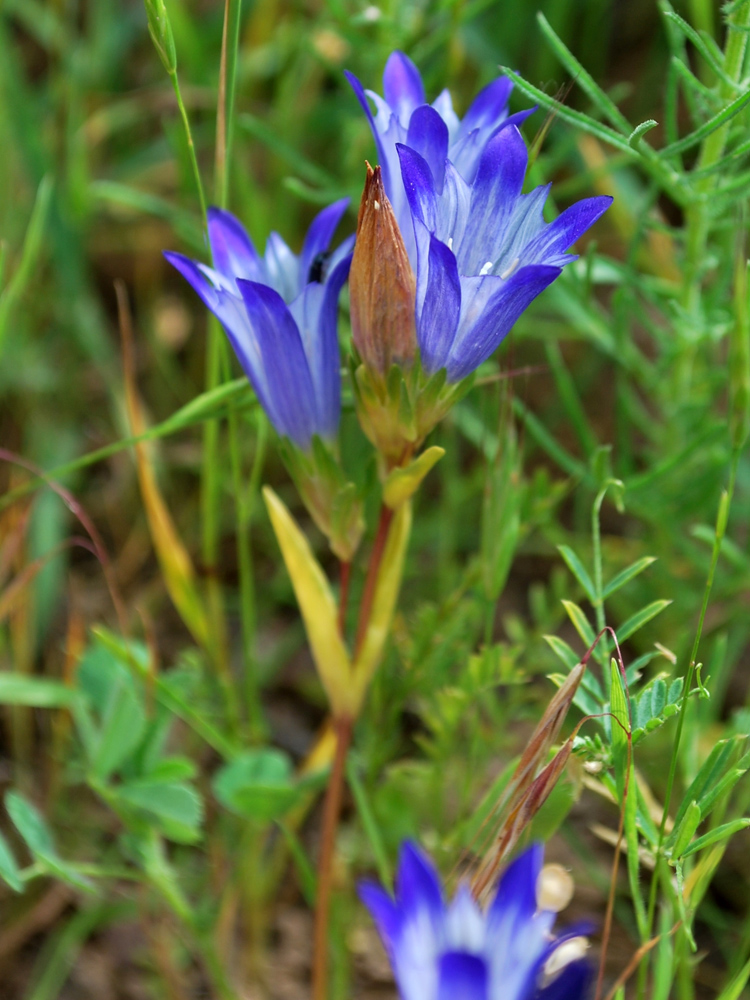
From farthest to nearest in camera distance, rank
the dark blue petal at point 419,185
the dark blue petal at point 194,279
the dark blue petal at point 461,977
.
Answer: the dark blue petal at point 194,279, the dark blue petal at point 419,185, the dark blue petal at point 461,977

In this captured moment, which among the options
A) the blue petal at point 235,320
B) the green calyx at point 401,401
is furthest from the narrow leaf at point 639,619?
the blue petal at point 235,320

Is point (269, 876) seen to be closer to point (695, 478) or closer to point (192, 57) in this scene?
point (695, 478)

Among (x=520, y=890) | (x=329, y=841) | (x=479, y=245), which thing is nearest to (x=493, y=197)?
(x=479, y=245)

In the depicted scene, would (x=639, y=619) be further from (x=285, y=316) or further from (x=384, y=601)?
(x=285, y=316)

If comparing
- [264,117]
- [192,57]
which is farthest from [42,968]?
[264,117]

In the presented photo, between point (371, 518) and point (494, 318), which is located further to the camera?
point (371, 518)

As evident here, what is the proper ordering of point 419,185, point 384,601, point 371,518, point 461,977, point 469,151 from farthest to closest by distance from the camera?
point 371,518, point 384,601, point 469,151, point 419,185, point 461,977

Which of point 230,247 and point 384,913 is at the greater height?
point 230,247

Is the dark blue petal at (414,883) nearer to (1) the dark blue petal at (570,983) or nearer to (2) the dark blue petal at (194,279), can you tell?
(1) the dark blue petal at (570,983)
